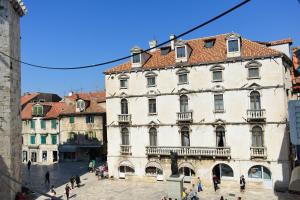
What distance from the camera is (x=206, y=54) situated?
30.2m

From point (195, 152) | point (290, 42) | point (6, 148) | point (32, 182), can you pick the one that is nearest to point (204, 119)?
point (195, 152)

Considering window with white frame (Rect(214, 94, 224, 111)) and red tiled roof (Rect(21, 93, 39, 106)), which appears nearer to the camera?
window with white frame (Rect(214, 94, 224, 111))

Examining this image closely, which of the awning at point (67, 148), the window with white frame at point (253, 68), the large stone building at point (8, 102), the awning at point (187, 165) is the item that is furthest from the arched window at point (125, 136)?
the awning at point (67, 148)

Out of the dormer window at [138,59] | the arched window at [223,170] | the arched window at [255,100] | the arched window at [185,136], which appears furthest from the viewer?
the dormer window at [138,59]

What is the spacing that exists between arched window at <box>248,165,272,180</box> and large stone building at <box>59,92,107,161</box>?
2296cm

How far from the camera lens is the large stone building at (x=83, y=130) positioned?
44.1 metres

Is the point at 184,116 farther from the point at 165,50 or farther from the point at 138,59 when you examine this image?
the point at 165,50

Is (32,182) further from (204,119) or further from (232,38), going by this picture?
(232,38)

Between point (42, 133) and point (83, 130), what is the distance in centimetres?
761

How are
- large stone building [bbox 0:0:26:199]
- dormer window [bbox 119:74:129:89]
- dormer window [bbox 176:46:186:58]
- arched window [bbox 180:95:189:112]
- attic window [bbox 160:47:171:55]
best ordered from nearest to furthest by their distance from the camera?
large stone building [bbox 0:0:26:199] → arched window [bbox 180:95:189:112] → dormer window [bbox 176:46:186:58] → dormer window [bbox 119:74:129:89] → attic window [bbox 160:47:171:55]

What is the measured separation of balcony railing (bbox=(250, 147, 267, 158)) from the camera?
26953 mm

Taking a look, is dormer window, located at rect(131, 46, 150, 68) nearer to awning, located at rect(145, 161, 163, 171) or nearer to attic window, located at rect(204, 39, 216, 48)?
attic window, located at rect(204, 39, 216, 48)

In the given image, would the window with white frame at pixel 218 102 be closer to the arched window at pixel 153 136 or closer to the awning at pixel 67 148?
the arched window at pixel 153 136

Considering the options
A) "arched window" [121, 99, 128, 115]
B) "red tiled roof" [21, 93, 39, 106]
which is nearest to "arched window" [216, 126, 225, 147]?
"arched window" [121, 99, 128, 115]
